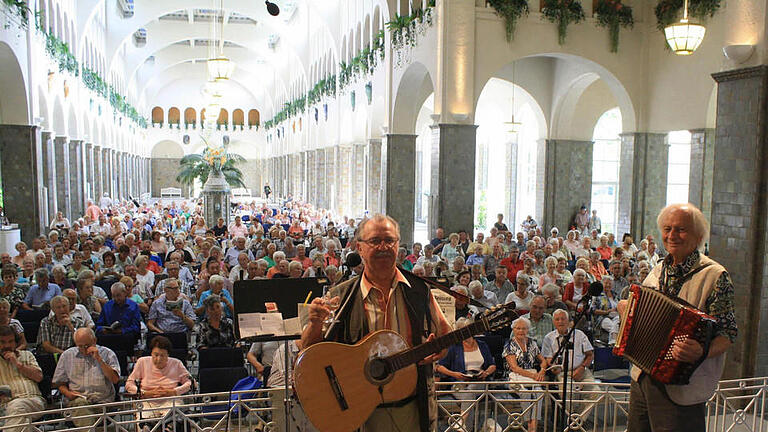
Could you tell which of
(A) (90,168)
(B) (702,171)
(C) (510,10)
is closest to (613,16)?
(C) (510,10)

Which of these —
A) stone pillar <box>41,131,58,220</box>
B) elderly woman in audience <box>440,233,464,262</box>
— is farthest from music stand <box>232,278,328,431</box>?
stone pillar <box>41,131,58,220</box>

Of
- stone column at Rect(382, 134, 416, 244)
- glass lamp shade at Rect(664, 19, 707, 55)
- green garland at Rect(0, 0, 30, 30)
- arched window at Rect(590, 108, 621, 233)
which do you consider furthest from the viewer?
arched window at Rect(590, 108, 621, 233)

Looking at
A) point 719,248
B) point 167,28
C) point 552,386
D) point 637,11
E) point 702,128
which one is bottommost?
point 552,386

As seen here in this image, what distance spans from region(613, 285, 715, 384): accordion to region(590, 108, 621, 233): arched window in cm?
1642

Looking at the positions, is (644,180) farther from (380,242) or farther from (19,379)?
(19,379)

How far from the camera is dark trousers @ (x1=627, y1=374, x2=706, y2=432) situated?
10.8 ft

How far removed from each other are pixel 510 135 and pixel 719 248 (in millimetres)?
16200

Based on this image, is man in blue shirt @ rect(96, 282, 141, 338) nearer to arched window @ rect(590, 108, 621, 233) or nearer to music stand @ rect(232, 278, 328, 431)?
music stand @ rect(232, 278, 328, 431)

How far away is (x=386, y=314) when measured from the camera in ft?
10.7

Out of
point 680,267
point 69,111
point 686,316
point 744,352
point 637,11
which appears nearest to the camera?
point 686,316

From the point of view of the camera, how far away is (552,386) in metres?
5.89

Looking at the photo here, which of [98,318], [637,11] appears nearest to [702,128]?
[637,11]

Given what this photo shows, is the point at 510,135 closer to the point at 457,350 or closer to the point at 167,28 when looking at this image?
the point at 457,350

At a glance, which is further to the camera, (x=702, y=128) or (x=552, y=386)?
(x=702, y=128)
